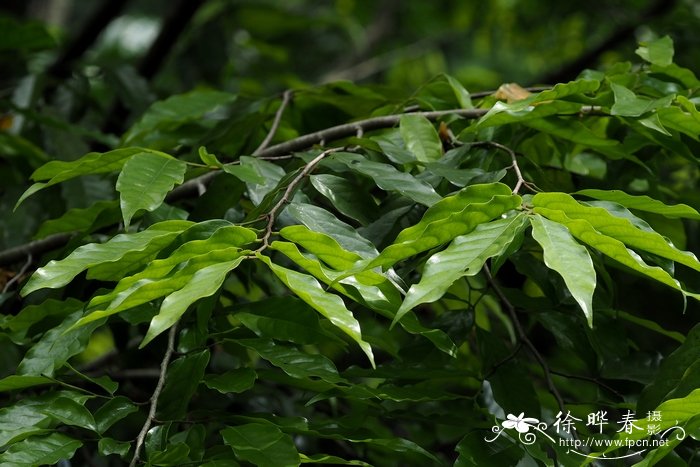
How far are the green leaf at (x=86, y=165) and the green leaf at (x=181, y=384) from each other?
23cm

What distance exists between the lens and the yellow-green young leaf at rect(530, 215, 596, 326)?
66cm

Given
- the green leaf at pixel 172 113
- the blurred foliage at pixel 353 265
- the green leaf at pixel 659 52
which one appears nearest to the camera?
the blurred foliage at pixel 353 265

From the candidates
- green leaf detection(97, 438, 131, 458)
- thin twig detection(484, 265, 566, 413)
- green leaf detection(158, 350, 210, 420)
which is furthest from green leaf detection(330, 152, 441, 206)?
green leaf detection(97, 438, 131, 458)

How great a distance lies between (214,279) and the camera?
711 millimetres

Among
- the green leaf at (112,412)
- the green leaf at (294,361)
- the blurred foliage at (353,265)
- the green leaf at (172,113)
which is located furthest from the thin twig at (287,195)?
the green leaf at (172,113)

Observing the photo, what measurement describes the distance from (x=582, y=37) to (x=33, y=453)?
291 centimetres

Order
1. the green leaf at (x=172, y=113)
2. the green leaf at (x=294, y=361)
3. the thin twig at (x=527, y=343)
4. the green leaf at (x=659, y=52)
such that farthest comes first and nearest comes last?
the green leaf at (x=172, y=113)
the green leaf at (x=659, y=52)
the thin twig at (x=527, y=343)
the green leaf at (x=294, y=361)

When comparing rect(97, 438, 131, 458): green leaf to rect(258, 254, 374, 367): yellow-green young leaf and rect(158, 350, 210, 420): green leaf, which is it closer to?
rect(158, 350, 210, 420): green leaf

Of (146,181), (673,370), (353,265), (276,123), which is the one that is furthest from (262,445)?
(276,123)

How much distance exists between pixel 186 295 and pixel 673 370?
518 mm

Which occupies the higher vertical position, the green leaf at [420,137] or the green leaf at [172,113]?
the green leaf at [420,137]

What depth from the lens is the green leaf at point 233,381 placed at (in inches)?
34.4

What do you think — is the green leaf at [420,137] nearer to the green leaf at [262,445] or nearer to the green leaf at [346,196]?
the green leaf at [346,196]

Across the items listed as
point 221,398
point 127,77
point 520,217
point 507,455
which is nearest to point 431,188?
point 520,217
